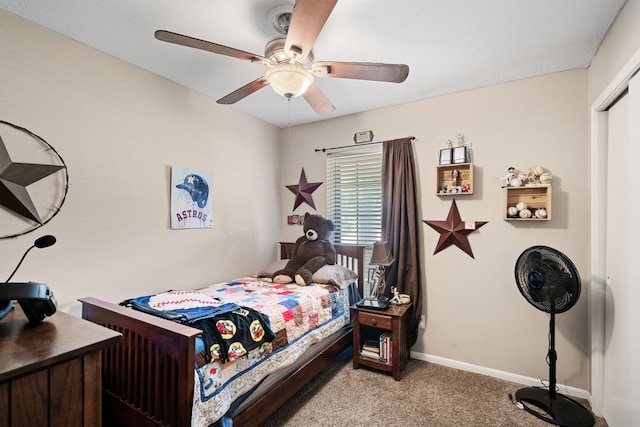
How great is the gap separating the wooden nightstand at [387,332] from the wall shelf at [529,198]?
118 cm

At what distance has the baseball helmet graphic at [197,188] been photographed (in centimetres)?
270

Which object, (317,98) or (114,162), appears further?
(114,162)

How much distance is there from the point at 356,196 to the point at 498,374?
2.07m

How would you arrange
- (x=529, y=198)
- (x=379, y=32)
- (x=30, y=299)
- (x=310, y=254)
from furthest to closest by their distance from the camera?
(x=310, y=254) < (x=529, y=198) < (x=379, y=32) < (x=30, y=299)

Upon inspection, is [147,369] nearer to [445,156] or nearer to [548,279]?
[548,279]

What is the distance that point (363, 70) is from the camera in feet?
5.53

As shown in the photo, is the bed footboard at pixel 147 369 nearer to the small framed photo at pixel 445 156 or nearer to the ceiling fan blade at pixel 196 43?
the ceiling fan blade at pixel 196 43

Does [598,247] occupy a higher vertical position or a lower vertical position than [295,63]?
lower

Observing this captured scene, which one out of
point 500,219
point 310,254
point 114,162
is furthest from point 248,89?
point 500,219

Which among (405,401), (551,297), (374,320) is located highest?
(551,297)

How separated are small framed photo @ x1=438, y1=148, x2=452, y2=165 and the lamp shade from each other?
2.97 feet

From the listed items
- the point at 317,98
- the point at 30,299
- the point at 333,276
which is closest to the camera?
the point at 30,299

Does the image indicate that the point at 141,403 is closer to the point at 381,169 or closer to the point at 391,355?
the point at 391,355

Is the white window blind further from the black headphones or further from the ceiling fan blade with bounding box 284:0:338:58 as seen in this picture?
the black headphones
